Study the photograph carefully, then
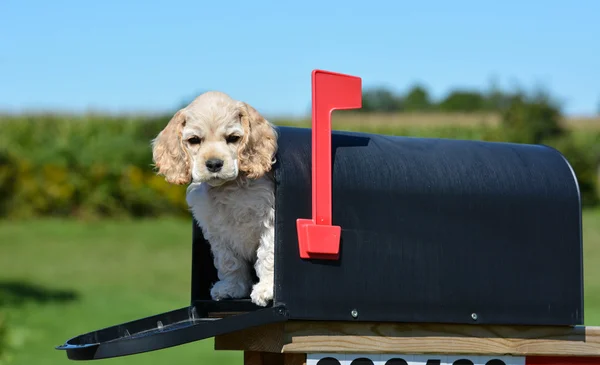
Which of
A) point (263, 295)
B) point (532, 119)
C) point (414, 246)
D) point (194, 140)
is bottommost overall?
point (263, 295)

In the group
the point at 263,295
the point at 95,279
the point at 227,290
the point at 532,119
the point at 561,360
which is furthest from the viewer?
the point at 532,119

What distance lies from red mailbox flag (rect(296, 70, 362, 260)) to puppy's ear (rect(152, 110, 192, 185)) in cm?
45

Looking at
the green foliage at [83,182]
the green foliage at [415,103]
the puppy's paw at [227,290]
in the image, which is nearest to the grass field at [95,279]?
the green foliage at [83,182]

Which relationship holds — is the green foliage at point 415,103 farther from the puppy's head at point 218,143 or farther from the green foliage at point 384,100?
the puppy's head at point 218,143

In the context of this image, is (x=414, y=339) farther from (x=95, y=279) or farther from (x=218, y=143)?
(x=95, y=279)

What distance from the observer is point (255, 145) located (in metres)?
3.14

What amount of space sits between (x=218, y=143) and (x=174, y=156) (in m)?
0.20

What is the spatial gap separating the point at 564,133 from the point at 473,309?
21612 millimetres

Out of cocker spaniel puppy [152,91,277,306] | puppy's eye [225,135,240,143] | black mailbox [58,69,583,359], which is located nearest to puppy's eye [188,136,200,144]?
cocker spaniel puppy [152,91,277,306]

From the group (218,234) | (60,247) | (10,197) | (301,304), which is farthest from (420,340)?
(10,197)

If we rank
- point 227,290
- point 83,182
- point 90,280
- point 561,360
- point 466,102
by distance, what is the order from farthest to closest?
point 466,102, point 83,182, point 90,280, point 561,360, point 227,290

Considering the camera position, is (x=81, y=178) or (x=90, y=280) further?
(x=81, y=178)

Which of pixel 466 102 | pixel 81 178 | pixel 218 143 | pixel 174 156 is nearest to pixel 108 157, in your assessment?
pixel 81 178

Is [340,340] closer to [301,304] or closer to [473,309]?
[301,304]
